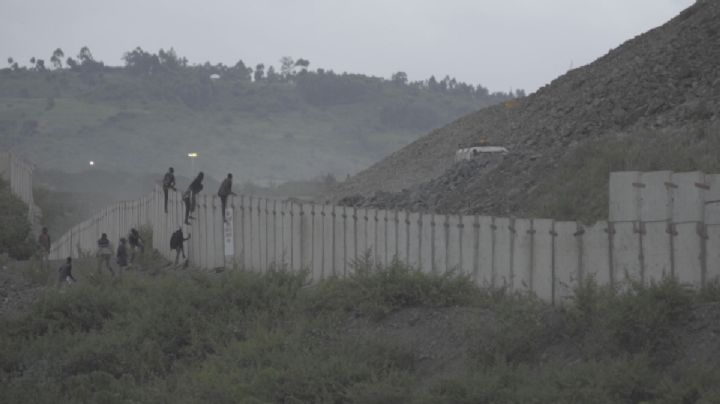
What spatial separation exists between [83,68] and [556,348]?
177623 millimetres

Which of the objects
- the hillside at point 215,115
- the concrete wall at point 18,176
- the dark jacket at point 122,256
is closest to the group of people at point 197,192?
the dark jacket at point 122,256

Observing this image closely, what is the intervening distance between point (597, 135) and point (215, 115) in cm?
12319

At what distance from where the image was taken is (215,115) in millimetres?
148625

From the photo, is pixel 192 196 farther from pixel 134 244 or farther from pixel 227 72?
pixel 227 72

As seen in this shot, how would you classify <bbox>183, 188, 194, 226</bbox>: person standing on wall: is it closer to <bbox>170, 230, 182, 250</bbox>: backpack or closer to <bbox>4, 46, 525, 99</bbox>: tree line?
<bbox>170, 230, 182, 250</bbox>: backpack

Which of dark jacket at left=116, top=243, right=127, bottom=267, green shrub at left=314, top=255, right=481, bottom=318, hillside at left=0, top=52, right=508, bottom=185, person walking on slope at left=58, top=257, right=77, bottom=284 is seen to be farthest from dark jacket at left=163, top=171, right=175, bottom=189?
hillside at left=0, top=52, right=508, bottom=185

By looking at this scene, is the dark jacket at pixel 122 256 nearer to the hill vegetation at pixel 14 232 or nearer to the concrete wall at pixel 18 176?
the hill vegetation at pixel 14 232

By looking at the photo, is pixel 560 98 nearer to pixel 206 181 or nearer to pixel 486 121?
pixel 486 121

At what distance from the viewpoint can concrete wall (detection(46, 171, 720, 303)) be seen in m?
14.0

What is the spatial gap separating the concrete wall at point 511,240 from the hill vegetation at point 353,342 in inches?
20.4

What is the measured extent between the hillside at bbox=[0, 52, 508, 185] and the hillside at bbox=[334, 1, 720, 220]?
84.2m

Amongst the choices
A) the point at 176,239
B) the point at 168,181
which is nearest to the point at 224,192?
the point at 176,239

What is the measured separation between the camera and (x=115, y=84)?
522 feet

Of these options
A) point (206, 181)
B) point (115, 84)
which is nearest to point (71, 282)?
point (206, 181)
